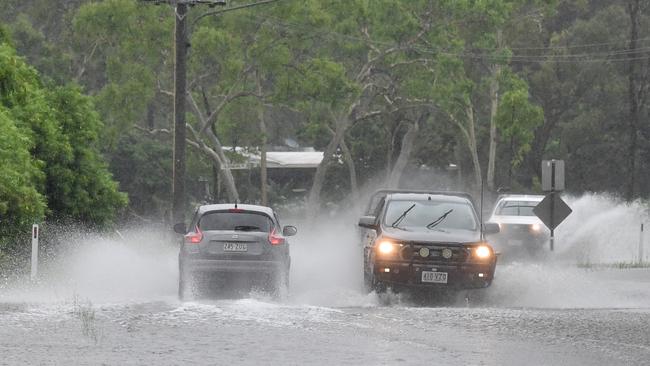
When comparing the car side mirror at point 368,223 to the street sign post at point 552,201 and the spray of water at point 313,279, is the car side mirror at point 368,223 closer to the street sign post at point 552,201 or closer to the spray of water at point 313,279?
the spray of water at point 313,279

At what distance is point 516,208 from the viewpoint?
36719 millimetres

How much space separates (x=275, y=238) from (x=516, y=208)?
16298mm

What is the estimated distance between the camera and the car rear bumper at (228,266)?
2105cm

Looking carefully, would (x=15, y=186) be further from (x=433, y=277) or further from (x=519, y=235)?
(x=519, y=235)

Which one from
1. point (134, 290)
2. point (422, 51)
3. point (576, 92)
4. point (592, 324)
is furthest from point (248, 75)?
point (592, 324)

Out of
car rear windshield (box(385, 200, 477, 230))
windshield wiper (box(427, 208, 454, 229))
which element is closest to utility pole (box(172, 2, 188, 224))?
car rear windshield (box(385, 200, 477, 230))

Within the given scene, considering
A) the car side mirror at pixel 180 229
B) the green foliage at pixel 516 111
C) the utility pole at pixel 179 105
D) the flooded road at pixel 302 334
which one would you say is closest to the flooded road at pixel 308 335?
the flooded road at pixel 302 334

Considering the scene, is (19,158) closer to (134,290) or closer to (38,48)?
(134,290)

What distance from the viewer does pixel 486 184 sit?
228 ft

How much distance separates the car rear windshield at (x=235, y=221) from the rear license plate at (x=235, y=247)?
1.05 feet

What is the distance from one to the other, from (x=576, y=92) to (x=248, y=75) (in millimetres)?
26744

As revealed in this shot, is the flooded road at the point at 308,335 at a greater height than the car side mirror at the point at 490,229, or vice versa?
the car side mirror at the point at 490,229

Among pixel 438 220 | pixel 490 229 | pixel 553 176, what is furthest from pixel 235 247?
pixel 553 176

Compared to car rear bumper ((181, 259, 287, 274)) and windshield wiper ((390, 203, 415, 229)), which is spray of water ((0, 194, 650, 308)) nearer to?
car rear bumper ((181, 259, 287, 274))
